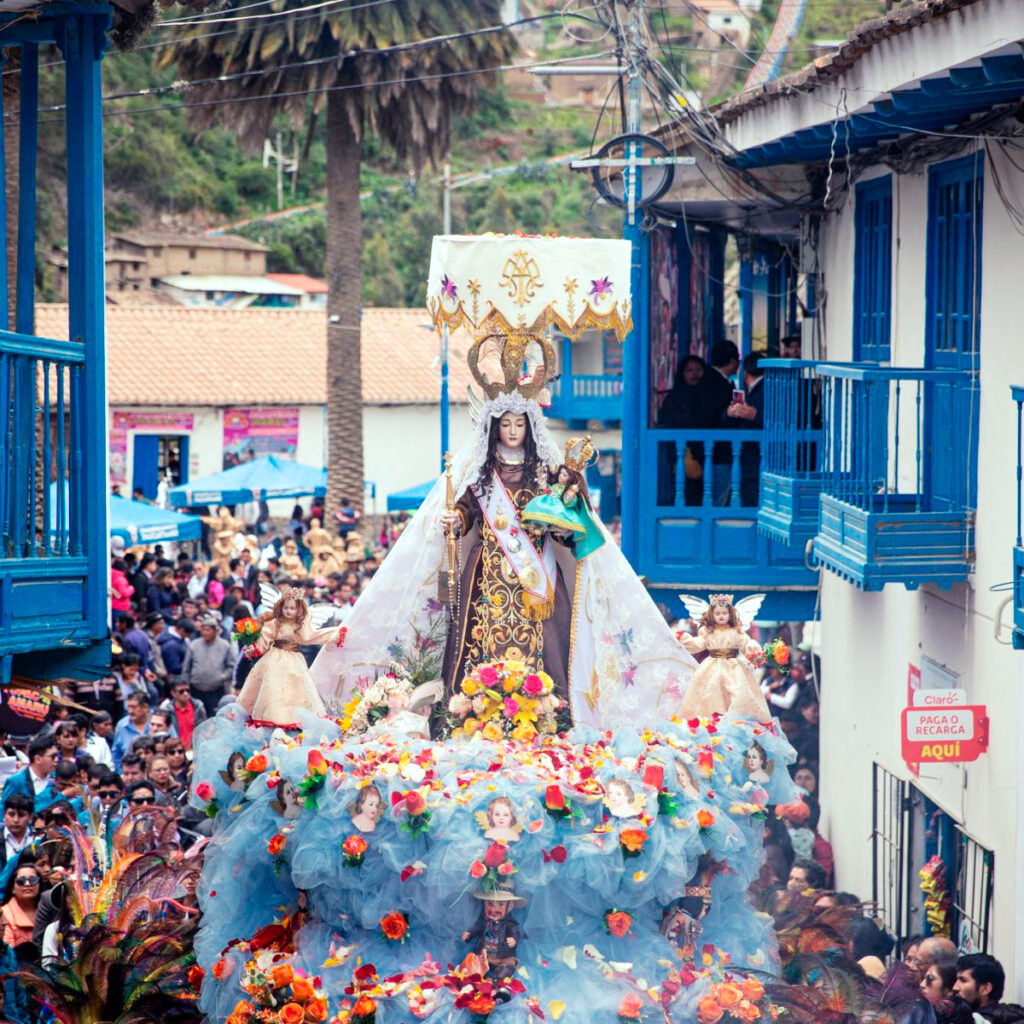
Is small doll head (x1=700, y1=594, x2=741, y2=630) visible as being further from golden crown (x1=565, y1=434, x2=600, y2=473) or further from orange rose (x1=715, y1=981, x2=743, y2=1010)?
orange rose (x1=715, y1=981, x2=743, y2=1010)

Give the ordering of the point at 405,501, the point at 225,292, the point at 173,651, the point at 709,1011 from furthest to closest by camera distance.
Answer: the point at 225,292 → the point at 405,501 → the point at 173,651 → the point at 709,1011

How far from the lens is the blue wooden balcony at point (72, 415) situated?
7414 millimetres

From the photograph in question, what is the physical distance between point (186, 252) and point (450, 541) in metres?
41.8

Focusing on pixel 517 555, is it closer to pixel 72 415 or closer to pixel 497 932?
pixel 497 932

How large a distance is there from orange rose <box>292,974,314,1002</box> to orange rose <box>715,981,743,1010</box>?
6.47 feet

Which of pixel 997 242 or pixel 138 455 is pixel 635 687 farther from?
pixel 138 455

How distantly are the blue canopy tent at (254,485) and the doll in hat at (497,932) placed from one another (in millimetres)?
19150

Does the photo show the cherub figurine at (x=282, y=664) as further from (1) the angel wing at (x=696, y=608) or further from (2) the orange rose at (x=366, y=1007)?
(1) the angel wing at (x=696, y=608)

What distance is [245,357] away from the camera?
1518 inches

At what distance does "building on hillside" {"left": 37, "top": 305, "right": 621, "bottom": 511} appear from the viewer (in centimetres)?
3641

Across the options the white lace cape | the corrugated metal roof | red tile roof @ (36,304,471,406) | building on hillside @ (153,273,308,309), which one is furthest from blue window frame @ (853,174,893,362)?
the corrugated metal roof

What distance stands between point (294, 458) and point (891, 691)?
26478 millimetres

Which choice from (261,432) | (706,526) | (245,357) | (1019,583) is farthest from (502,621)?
(245,357)

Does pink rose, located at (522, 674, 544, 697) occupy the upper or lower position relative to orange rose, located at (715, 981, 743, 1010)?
upper
